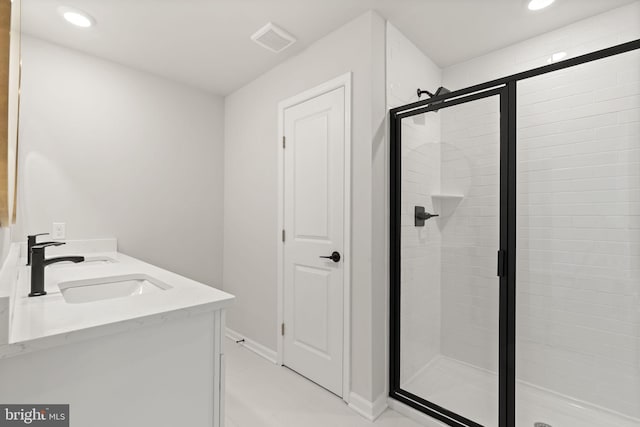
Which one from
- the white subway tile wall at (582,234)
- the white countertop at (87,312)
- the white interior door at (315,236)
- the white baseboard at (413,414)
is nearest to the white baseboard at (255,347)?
the white interior door at (315,236)

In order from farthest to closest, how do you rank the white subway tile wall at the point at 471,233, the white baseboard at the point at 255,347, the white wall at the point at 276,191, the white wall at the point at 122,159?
the white baseboard at the point at 255,347 → the white wall at the point at 122,159 → the white wall at the point at 276,191 → the white subway tile wall at the point at 471,233

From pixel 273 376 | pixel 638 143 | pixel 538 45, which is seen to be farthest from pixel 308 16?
pixel 273 376

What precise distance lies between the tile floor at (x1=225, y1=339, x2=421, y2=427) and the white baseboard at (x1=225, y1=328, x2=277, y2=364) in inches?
4.5

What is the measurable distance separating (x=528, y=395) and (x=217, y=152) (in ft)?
10.7

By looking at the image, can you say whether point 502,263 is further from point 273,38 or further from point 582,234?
point 273,38

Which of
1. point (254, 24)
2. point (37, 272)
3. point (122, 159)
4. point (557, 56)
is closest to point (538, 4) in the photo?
point (557, 56)

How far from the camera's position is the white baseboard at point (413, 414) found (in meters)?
1.78

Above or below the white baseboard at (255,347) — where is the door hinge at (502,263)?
above

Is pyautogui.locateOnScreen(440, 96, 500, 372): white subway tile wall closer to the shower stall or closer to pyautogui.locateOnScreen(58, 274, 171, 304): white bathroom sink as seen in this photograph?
the shower stall

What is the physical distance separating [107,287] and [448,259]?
6.47 ft

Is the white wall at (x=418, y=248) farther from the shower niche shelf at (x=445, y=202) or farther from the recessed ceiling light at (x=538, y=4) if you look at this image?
the recessed ceiling light at (x=538, y=4)

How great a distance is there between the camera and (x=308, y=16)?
1981 millimetres

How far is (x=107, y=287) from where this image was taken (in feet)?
5.07

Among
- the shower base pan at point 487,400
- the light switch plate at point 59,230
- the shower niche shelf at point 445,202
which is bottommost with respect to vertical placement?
the shower base pan at point 487,400
